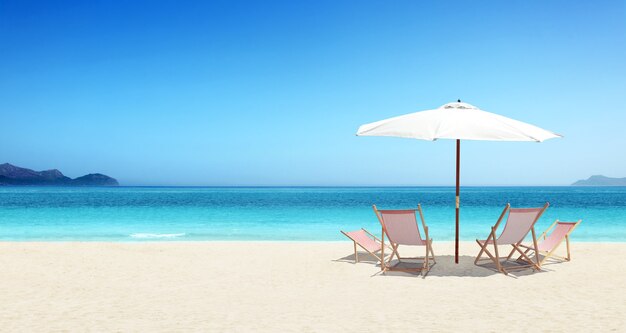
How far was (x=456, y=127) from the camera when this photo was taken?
580 centimetres

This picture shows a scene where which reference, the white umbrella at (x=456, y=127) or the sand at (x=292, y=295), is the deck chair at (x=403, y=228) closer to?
the sand at (x=292, y=295)

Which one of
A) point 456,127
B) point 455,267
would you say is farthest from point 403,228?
point 456,127

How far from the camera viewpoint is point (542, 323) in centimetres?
401

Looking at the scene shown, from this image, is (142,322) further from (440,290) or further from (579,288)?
(579,288)

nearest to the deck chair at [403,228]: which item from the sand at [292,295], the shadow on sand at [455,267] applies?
the shadow on sand at [455,267]

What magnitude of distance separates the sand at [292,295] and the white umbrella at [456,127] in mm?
1570

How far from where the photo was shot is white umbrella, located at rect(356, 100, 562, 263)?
18.8 feet

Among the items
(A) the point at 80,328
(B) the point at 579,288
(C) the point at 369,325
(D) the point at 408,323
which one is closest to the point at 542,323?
(D) the point at 408,323

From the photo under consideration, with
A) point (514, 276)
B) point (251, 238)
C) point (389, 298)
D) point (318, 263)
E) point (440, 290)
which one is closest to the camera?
point (389, 298)

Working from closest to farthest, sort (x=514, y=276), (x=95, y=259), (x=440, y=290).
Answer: (x=440, y=290)
(x=514, y=276)
(x=95, y=259)

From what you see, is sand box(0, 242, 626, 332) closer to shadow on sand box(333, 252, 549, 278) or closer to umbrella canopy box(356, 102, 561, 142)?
shadow on sand box(333, 252, 549, 278)

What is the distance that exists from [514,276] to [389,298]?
77.9 inches

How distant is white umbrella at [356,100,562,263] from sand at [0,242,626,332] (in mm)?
1570

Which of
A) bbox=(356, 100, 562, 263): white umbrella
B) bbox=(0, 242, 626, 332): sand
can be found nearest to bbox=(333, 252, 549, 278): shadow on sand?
bbox=(0, 242, 626, 332): sand
